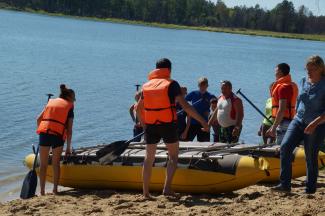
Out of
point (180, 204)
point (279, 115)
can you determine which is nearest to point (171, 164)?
point (180, 204)

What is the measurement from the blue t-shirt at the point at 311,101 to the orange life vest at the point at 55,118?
305 centimetres

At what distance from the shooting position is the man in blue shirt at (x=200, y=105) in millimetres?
10047

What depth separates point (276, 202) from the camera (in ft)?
21.9

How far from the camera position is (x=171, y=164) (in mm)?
7359

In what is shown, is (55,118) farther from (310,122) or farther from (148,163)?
(310,122)

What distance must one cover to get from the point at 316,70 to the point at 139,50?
43538mm

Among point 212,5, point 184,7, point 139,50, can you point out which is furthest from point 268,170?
point 212,5

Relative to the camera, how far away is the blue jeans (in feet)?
22.1

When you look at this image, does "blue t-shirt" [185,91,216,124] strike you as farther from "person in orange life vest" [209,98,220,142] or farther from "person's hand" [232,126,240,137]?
"person's hand" [232,126,240,137]

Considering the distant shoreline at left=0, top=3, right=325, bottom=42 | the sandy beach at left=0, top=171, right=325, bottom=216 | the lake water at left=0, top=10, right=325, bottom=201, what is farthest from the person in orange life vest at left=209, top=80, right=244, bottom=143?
the distant shoreline at left=0, top=3, right=325, bottom=42

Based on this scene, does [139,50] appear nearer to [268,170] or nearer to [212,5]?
[268,170]

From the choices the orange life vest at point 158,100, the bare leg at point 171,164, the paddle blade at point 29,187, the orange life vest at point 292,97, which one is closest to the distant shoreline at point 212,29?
the orange life vest at point 292,97

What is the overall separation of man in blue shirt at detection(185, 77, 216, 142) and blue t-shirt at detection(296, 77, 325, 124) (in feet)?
10.9

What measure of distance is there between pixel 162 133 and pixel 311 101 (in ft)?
5.56
